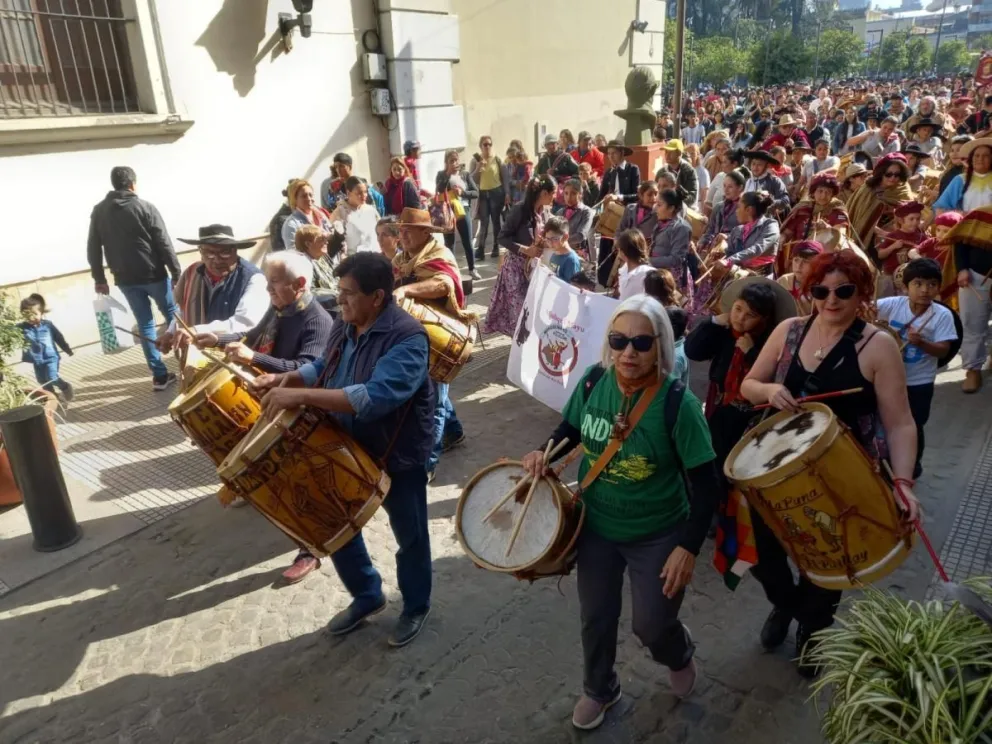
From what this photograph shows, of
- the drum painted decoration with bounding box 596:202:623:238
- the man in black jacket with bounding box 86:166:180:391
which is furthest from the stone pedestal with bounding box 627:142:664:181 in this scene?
the man in black jacket with bounding box 86:166:180:391

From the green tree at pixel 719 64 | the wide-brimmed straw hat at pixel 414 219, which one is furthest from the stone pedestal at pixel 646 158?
the green tree at pixel 719 64

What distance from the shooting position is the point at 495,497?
3.11m

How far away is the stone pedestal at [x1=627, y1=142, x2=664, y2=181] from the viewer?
11.7 metres

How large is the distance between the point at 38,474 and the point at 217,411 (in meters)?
1.73

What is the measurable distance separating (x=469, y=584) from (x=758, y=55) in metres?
53.5

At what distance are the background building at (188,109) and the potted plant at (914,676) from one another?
8568 millimetres

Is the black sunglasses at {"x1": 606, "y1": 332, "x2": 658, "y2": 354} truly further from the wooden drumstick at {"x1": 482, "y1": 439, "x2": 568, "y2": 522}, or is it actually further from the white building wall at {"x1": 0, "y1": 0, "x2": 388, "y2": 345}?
the white building wall at {"x1": 0, "y1": 0, "x2": 388, "y2": 345}

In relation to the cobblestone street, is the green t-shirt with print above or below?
above

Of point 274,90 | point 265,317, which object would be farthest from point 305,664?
point 274,90

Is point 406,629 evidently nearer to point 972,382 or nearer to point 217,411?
point 217,411

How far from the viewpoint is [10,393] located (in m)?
5.43

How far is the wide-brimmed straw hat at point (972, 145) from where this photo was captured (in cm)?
690

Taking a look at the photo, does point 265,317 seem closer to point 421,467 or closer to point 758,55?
point 421,467

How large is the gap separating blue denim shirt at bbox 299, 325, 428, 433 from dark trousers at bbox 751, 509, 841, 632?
160cm
